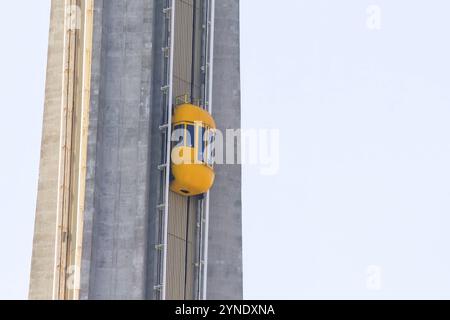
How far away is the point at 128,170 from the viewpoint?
87.0m

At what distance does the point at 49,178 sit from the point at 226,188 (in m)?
8.40

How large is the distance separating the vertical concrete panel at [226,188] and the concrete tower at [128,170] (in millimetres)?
67

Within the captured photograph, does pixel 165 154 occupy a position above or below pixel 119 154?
below

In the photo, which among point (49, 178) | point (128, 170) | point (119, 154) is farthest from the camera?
point (49, 178)

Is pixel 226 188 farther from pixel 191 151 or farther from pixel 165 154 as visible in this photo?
pixel 191 151

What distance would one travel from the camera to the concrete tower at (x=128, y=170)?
85.8 metres

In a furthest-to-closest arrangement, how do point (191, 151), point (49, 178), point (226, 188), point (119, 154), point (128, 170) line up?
point (226, 188) → point (49, 178) → point (119, 154) → point (128, 170) → point (191, 151)

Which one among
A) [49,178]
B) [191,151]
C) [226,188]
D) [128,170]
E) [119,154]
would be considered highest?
[119,154]

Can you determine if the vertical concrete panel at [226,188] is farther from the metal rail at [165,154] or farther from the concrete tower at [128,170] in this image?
the metal rail at [165,154]

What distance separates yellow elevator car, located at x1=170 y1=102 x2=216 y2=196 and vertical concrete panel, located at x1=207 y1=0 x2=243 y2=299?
334 cm

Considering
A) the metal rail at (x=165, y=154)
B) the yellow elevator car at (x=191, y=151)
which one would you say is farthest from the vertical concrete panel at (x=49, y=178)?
the yellow elevator car at (x=191, y=151)

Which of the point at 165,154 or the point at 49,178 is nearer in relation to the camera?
the point at 165,154

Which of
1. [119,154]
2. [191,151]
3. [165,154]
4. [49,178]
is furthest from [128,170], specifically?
[49,178]

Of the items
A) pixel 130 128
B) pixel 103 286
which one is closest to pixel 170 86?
pixel 130 128
